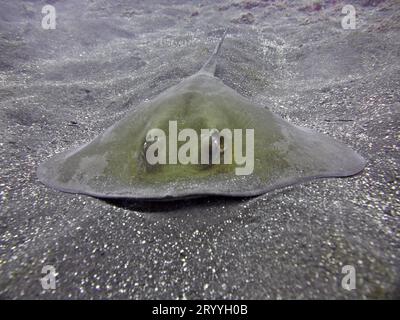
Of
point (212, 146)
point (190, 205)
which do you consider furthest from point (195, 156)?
point (190, 205)

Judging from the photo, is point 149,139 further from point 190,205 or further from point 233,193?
point 233,193

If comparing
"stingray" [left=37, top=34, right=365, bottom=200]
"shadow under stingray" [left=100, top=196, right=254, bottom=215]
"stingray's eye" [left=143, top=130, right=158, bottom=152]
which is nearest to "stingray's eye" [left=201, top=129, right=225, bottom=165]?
"stingray" [left=37, top=34, right=365, bottom=200]

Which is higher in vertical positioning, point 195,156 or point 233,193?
point 195,156

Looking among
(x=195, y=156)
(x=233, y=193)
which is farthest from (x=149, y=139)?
(x=233, y=193)

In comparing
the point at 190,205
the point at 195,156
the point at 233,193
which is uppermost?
the point at 195,156

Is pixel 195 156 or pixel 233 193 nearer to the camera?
pixel 233 193

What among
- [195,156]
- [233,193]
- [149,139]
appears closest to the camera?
[233,193]

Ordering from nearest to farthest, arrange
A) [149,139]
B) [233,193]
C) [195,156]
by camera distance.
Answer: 1. [233,193]
2. [195,156]
3. [149,139]

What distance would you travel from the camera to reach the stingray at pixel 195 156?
83.8 inches

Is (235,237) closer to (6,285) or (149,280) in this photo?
(149,280)

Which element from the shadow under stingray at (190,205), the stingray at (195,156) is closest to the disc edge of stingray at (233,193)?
the stingray at (195,156)

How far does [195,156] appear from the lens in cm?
221

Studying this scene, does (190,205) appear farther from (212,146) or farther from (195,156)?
(212,146)

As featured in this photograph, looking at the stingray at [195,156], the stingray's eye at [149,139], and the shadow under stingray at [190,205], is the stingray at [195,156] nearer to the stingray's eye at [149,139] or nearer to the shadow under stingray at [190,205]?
the stingray's eye at [149,139]
